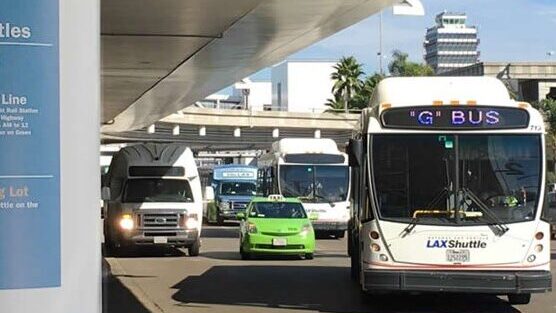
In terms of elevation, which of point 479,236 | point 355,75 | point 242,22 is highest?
point 355,75

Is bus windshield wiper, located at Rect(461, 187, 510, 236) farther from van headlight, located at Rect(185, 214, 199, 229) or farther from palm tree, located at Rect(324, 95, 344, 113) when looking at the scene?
palm tree, located at Rect(324, 95, 344, 113)

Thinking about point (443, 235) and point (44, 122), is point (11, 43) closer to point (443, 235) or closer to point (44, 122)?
point (44, 122)

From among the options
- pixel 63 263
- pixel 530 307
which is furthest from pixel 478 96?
pixel 63 263

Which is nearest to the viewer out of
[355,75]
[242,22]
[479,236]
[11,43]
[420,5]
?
[11,43]

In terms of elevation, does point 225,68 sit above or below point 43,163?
above

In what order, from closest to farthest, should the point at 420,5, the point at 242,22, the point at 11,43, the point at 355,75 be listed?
the point at 11,43 → the point at 242,22 → the point at 420,5 → the point at 355,75

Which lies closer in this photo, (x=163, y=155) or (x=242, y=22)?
(x=242, y=22)

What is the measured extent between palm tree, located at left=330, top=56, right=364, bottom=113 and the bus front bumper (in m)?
100

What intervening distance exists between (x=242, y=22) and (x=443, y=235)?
4.36 m

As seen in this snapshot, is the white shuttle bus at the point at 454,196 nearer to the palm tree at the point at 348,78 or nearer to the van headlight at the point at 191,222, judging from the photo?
the van headlight at the point at 191,222

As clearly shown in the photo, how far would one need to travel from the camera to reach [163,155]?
960 inches

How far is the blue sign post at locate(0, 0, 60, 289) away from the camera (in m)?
4.70

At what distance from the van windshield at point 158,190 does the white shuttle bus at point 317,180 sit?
6168 millimetres

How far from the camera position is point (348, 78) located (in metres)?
114
